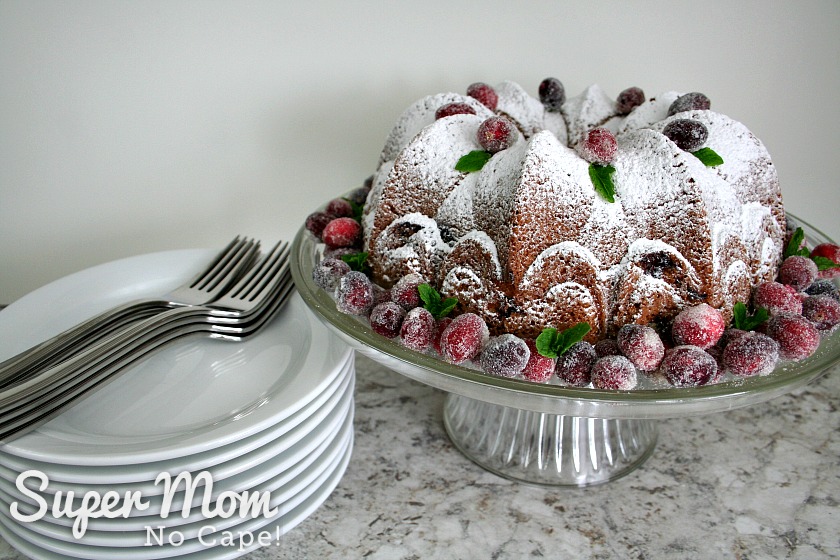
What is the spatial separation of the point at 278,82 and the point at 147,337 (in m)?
0.67

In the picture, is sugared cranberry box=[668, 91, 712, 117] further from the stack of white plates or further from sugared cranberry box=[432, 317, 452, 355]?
the stack of white plates

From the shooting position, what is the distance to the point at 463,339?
34.2 inches

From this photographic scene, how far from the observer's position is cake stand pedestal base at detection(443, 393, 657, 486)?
3.63 feet

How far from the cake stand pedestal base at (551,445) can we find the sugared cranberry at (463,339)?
27 centimetres

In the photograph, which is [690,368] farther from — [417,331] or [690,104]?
[690,104]

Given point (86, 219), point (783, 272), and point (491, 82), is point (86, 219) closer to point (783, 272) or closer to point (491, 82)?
point (491, 82)

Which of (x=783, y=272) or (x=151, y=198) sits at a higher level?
(x=783, y=272)

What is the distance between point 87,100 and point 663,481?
1.28 metres

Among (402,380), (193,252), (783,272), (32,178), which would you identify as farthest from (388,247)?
(32,178)

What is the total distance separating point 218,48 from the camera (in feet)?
4.65

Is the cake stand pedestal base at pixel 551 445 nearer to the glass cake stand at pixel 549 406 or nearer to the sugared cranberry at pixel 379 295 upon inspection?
the glass cake stand at pixel 549 406

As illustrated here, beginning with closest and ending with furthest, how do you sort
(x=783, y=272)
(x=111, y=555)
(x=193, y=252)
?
(x=111, y=555) → (x=783, y=272) → (x=193, y=252)

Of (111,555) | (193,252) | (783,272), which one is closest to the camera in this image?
(111,555)

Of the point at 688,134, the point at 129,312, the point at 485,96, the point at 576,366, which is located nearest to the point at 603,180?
the point at 688,134
